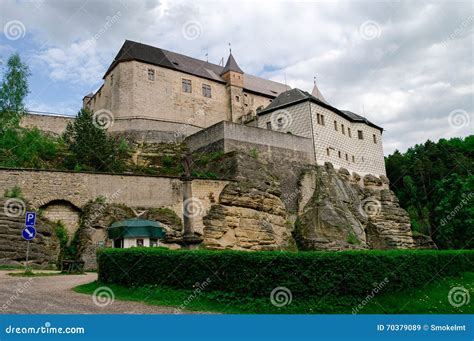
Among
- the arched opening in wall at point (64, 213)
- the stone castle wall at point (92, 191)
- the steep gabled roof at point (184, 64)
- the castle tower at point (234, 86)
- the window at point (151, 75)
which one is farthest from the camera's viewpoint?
the castle tower at point (234, 86)

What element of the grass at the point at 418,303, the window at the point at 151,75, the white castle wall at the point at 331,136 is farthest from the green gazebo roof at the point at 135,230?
the window at the point at 151,75

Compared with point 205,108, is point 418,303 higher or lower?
lower

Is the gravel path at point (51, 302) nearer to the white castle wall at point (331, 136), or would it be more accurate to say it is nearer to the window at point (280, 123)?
the white castle wall at point (331, 136)

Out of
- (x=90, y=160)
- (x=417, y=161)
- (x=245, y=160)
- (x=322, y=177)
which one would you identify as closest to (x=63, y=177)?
(x=90, y=160)

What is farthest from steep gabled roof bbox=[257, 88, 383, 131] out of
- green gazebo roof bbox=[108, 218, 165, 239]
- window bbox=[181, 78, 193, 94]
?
green gazebo roof bbox=[108, 218, 165, 239]

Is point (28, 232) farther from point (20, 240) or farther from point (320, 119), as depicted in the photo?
point (320, 119)

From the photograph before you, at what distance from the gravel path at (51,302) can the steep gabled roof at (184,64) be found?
105 ft

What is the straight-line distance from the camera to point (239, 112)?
49.8 metres

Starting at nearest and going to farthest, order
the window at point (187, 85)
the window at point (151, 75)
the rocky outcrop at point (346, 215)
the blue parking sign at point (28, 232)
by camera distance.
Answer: the blue parking sign at point (28, 232) < the rocky outcrop at point (346, 215) < the window at point (151, 75) < the window at point (187, 85)

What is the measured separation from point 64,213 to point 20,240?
3.58m

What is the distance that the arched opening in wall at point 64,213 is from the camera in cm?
2438

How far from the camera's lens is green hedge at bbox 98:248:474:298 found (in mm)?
12398

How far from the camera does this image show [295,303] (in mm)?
12172

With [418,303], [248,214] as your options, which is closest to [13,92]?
[248,214]
